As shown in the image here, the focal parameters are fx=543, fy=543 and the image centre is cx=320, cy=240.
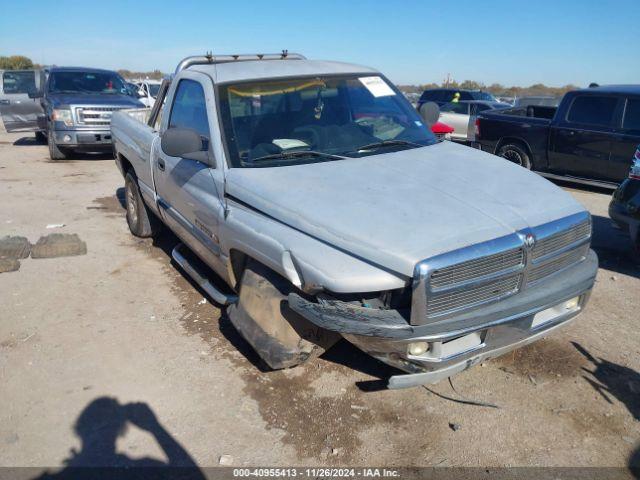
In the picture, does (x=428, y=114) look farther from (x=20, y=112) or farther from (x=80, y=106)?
(x=20, y=112)

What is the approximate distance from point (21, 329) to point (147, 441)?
193 centimetres

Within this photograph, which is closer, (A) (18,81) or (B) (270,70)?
(B) (270,70)

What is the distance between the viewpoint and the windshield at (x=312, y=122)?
12.3ft

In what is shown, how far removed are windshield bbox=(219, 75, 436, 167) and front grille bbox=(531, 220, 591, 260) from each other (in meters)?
1.35

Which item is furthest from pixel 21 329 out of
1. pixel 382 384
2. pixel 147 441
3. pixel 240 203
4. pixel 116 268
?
pixel 382 384

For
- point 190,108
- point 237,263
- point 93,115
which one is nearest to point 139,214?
point 190,108

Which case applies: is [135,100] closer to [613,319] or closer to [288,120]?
[288,120]

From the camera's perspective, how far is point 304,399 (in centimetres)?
338

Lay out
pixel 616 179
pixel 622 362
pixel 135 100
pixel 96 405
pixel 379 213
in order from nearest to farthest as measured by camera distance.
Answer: pixel 379 213 → pixel 96 405 → pixel 622 362 → pixel 616 179 → pixel 135 100

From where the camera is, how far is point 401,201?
10.0ft

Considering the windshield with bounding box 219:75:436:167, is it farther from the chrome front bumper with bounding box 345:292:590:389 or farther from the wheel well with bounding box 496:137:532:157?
the wheel well with bounding box 496:137:532:157

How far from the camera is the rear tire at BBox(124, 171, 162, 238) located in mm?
6129

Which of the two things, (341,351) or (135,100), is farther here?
(135,100)

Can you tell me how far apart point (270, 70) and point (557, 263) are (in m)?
2.55
